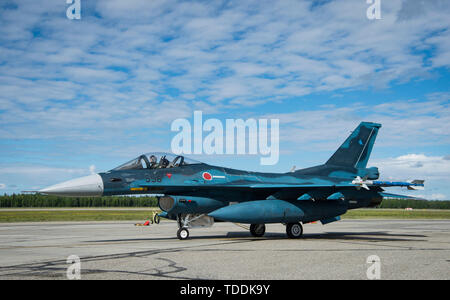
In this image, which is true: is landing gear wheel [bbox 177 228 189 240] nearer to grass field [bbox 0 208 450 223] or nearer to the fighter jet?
the fighter jet

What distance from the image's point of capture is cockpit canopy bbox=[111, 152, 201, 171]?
1588 cm

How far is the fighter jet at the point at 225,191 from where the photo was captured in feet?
50.1

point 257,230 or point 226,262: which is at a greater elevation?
point 226,262

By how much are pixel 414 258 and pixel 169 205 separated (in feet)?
28.1

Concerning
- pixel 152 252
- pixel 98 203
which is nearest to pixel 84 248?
pixel 152 252

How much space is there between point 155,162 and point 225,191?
3030mm

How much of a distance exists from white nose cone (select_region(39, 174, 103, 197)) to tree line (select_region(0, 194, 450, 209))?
60.9 m

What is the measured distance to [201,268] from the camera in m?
8.90

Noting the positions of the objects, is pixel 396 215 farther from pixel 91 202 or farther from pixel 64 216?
pixel 91 202

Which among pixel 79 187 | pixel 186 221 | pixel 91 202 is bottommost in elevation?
pixel 91 202

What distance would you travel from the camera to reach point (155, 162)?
16203 millimetres
